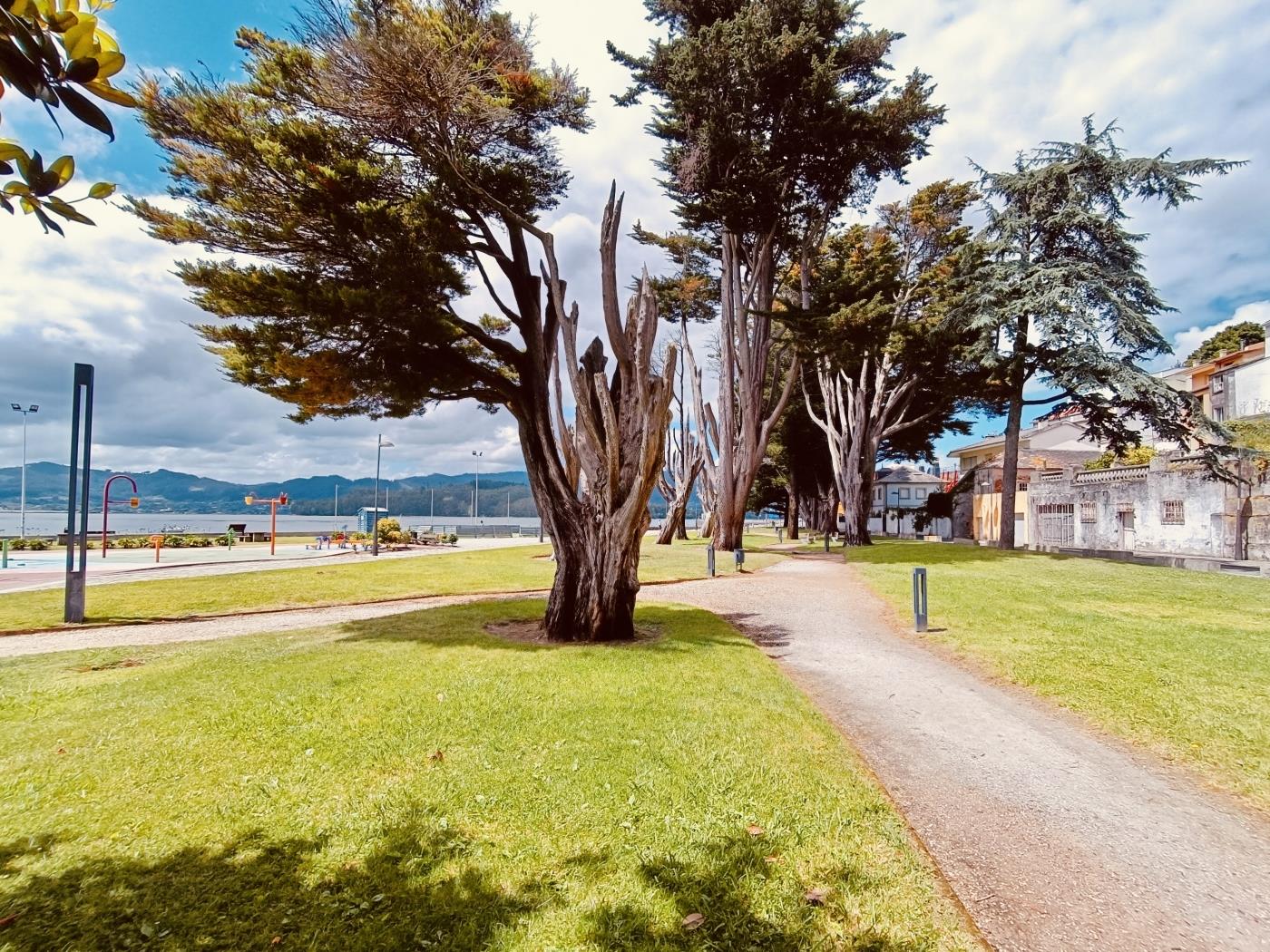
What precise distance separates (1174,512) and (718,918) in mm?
26557

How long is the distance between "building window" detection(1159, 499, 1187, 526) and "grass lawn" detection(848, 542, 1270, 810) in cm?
659

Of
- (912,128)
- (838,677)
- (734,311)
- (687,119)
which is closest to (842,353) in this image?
(734,311)

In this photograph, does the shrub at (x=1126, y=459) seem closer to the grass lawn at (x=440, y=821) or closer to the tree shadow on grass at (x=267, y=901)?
the grass lawn at (x=440, y=821)

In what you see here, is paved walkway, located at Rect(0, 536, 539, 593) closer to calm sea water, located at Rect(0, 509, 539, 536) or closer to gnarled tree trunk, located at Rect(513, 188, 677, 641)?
calm sea water, located at Rect(0, 509, 539, 536)

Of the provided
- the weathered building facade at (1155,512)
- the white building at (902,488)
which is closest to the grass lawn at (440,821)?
the weathered building facade at (1155,512)

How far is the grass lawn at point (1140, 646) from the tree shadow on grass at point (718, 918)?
144 inches

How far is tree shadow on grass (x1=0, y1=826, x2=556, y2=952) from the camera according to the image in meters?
2.49

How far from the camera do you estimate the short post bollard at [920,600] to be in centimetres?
962

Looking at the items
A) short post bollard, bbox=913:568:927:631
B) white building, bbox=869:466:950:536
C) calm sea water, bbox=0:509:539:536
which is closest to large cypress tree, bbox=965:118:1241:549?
short post bollard, bbox=913:568:927:631

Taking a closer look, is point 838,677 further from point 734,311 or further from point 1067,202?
point 1067,202

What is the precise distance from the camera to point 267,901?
8.91 feet

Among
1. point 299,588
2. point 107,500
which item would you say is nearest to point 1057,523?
point 299,588

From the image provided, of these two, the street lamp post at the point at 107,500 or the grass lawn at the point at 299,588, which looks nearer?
the grass lawn at the point at 299,588

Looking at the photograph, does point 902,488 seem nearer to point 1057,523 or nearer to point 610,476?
point 1057,523
